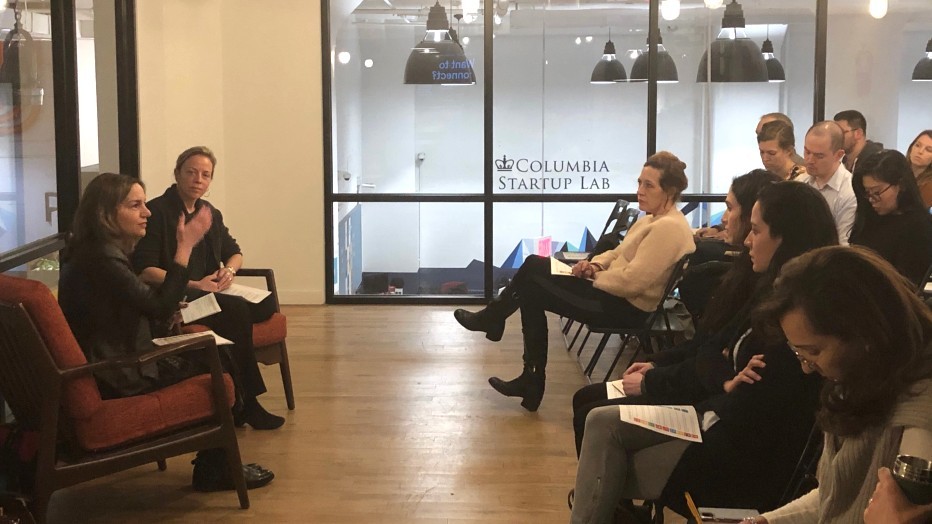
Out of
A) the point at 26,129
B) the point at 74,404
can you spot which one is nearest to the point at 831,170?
the point at 74,404

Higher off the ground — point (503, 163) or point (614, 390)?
point (503, 163)

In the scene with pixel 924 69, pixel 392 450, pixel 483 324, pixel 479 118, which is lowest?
pixel 392 450

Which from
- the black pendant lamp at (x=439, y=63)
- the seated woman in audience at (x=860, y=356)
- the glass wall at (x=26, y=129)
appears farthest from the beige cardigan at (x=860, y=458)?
the black pendant lamp at (x=439, y=63)

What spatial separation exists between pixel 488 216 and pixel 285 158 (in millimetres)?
1724

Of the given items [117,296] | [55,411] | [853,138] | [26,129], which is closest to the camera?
[55,411]

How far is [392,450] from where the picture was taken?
16.4ft

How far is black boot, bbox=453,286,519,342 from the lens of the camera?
5.92 metres

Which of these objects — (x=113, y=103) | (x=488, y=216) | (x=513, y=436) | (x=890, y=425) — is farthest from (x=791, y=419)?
(x=488, y=216)

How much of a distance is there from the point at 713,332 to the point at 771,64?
5683 mm

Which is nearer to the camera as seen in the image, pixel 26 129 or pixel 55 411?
pixel 55 411

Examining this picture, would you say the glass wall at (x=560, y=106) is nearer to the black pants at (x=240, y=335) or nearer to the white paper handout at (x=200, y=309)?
the black pants at (x=240, y=335)

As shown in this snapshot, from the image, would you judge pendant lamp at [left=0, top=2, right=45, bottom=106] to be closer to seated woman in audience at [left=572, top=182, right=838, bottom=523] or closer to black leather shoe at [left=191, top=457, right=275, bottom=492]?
black leather shoe at [left=191, top=457, right=275, bottom=492]

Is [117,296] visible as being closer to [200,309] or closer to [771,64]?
[200,309]

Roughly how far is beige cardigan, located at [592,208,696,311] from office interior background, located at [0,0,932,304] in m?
Result: 3.30
